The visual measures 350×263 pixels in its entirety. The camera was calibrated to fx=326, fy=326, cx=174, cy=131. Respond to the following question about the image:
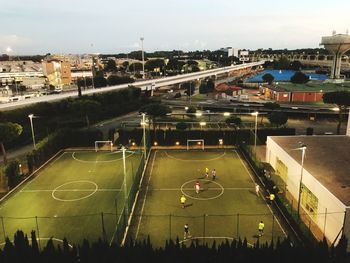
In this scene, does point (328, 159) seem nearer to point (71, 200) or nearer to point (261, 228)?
point (261, 228)

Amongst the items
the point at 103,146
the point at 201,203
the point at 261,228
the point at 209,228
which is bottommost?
the point at 201,203

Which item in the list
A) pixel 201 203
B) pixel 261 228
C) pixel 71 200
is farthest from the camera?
pixel 71 200

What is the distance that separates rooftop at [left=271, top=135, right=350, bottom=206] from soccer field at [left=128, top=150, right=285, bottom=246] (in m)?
5.23

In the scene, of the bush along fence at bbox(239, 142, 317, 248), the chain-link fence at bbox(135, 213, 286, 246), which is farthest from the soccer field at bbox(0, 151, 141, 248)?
the bush along fence at bbox(239, 142, 317, 248)

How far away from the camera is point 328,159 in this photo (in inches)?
1300

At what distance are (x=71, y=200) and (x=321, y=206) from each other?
22.6m

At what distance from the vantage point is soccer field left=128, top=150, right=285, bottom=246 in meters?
25.7

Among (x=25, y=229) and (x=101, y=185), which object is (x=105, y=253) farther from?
(x=101, y=185)

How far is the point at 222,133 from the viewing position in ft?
159

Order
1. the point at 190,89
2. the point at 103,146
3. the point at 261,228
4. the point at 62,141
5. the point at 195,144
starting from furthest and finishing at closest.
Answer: the point at 190,89
the point at 103,146
the point at 195,144
the point at 62,141
the point at 261,228

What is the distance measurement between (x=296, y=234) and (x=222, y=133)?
24612mm

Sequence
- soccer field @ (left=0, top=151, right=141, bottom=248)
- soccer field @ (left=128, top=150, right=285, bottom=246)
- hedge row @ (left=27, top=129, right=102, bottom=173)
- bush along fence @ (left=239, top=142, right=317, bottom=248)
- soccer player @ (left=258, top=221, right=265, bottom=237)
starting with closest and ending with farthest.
→ bush along fence @ (left=239, top=142, right=317, bottom=248) < soccer player @ (left=258, top=221, right=265, bottom=237) < soccer field @ (left=128, top=150, right=285, bottom=246) < soccer field @ (left=0, top=151, right=141, bottom=248) < hedge row @ (left=27, top=129, right=102, bottom=173)

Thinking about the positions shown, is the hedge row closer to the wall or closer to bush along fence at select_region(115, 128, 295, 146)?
bush along fence at select_region(115, 128, 295, 146)

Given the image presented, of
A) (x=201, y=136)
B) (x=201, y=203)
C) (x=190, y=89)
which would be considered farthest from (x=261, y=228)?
(x=190, y=89)
